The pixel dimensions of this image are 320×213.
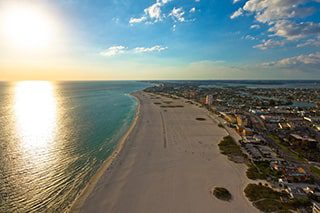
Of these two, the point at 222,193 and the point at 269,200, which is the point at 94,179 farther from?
the point at 269,200

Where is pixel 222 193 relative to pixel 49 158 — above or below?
below

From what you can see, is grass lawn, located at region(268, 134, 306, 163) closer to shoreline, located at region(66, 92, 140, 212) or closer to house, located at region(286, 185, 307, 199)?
house, located at region(286, 185, 307, 199)

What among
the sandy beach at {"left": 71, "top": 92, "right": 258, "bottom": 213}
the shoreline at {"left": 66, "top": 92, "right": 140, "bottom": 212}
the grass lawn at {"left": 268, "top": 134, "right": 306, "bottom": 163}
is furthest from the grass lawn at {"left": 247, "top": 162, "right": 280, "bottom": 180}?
the shoreline at {"left": 66, "top": 92, "right": 140, "bottom": 212}

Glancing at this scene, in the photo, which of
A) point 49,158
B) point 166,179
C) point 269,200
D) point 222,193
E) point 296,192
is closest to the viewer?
point 269,200

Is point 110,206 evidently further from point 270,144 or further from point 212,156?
point 270,144

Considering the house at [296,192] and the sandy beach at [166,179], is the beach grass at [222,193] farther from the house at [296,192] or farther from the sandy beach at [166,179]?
the house at [296,192]

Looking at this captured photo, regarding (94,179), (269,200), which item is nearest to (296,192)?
(269,200)

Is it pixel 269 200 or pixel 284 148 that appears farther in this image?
pixel 284 148

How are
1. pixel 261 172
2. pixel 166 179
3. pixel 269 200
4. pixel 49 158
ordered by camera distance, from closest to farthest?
pixel 269 200
pixel 166 179
pixel 261 172
pixel 49 158

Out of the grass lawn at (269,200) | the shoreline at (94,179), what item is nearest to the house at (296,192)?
the grass lawn at (269,200)

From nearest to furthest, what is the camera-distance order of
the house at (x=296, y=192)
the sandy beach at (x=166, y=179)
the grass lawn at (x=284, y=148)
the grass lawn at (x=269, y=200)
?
the grass lawn at (x=269, y=200) < the sandy beach at (x=166, y=179) < the house at (x=296, y=192) < the grass lawn at (x=284, y=148)
